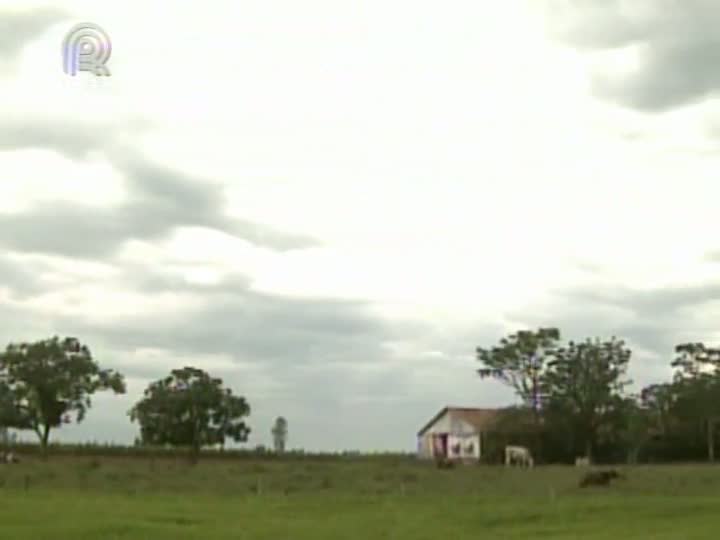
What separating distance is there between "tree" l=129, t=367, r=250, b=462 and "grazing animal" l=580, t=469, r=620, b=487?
4720 centimetres

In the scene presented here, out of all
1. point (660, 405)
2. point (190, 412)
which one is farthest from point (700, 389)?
point (190, 412)

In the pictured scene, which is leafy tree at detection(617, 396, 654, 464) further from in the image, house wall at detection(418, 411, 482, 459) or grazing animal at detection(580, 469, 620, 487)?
grazing animal at detection(580, 469, 620, 487)

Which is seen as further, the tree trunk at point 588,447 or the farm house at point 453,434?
the farm house at point 453,434

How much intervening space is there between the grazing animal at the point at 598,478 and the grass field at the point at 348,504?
29.7 inches

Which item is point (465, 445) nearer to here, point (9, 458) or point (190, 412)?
point (190, 412)

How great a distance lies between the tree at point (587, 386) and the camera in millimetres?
98375

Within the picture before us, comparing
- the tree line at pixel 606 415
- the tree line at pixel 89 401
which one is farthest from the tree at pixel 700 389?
the tree line at pixel 89 401

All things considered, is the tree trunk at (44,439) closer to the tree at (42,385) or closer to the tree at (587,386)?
the tree at (42,385)

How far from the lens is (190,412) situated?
99.4 meters

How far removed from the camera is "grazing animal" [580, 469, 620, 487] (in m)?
55.3

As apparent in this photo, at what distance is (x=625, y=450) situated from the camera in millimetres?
96562

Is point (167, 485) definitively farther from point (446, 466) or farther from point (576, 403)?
point (576, 403)

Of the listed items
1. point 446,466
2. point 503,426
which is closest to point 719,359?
point 503,426

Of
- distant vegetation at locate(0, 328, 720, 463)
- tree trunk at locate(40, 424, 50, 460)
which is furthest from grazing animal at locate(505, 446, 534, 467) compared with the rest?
tree trunk at locate(40, 424, 50, 460)
